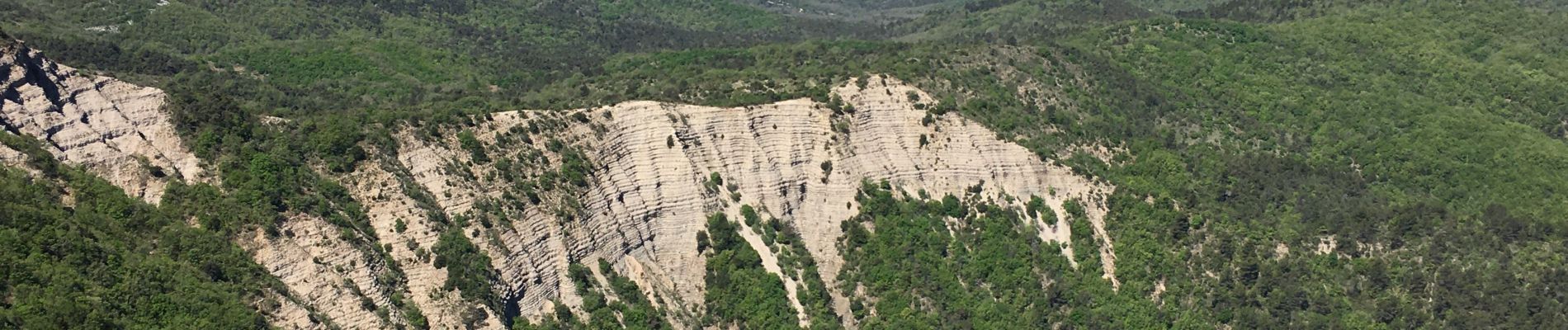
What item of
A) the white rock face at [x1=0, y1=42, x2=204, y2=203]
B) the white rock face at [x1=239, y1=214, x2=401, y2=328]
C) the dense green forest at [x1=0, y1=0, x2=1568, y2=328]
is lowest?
the dense green forest at [x1=0, y1=0, x2=1568, y2=328]

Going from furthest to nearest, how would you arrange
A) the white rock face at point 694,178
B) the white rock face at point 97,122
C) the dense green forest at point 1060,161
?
the white rock face at point 694,178 → the white rock face at point 97,122 → the dense green forest at point 1060,161

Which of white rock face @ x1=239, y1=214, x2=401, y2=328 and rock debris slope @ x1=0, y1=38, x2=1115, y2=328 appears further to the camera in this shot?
rock debris slope @ x1=0, y1=38, x2=1115, y2=328

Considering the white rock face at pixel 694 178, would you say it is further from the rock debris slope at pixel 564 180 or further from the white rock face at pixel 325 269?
the white rock face at pixel 325 269

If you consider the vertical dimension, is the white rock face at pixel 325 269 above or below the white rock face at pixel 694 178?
above

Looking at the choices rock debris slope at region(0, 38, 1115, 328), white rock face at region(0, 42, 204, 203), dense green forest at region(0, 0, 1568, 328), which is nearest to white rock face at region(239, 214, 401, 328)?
rock debris slope at region(0, 38, 1115, 328)

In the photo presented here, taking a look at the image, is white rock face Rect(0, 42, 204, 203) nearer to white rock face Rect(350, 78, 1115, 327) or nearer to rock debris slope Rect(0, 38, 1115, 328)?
rock debris slope Rect(0, 38, 1115, 328)

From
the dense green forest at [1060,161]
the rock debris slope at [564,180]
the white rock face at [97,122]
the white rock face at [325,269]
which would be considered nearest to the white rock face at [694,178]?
the rock debris slope at [564,180]

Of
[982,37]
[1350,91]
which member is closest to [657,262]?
[1350,91]
